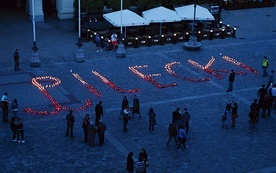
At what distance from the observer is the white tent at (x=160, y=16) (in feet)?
138

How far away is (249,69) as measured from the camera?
116ft

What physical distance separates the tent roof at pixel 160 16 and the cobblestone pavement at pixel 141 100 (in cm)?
260

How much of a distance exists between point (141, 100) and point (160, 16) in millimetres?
14728

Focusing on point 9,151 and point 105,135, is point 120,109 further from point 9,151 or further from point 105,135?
point 9,151

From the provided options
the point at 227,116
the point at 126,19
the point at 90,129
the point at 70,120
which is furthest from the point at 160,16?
the point at 90,129

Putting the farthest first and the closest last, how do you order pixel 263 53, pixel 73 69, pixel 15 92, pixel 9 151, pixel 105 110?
pixel 263 53, pixel 73 69, pixel 15 92, pixel 105 110, pixel 9 151

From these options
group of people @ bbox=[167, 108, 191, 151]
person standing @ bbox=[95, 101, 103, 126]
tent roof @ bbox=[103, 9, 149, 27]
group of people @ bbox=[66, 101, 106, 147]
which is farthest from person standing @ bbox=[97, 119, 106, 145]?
tent roof @ bbox=[103, 9, 149, 27]

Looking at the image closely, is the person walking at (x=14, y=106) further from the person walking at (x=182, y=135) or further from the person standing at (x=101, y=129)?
the person walking at (x=182, y=135)

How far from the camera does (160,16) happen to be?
4222 centimetres

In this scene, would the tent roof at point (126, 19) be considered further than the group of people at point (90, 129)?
Yes

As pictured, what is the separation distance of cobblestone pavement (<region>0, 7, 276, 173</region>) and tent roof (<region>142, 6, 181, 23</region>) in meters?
A: 2.60

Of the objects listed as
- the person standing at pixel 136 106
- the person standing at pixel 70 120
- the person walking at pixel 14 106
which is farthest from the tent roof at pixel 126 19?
the person standing at pixel 70 120

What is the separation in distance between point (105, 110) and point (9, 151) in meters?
6.40

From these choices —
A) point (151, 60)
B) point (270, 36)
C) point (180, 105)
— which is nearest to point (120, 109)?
point (180, 105)
